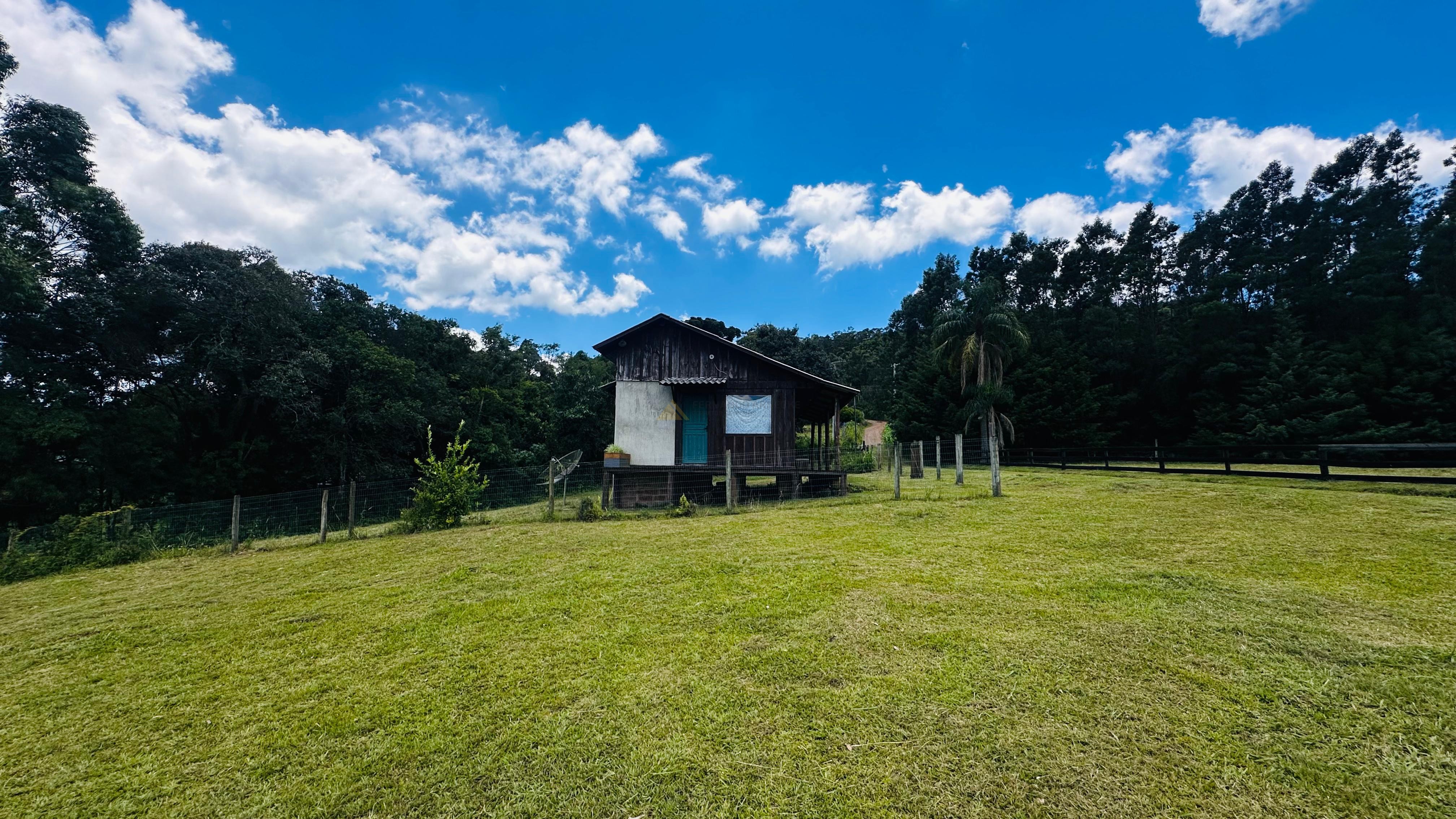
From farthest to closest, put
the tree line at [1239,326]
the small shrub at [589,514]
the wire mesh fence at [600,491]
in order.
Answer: the tree line at [1239,326], the small shrub at [589,514], the wire mesh fence at [600,491]

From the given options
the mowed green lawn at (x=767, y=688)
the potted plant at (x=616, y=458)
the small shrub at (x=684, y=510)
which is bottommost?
the mowed green lawn at (x=767, y=688)

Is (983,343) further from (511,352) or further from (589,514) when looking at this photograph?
(511,352)

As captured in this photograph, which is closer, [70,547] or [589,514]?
[70,547]

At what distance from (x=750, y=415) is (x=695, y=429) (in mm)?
1702

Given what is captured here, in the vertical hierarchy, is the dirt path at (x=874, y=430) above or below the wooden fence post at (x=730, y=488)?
above

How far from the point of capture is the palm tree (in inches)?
948

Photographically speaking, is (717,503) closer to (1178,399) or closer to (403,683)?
(403,683)

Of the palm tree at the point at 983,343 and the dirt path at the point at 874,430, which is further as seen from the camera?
the dirt path at the point at 874,430

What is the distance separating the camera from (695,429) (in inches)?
589

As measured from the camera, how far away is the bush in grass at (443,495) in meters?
9.34

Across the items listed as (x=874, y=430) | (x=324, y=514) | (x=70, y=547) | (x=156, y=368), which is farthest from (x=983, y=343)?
(x=156, y=368)

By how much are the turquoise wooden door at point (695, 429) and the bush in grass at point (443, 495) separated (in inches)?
240

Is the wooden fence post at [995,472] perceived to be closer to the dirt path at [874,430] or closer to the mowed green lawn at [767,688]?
the mowed green lawn at [767,688]

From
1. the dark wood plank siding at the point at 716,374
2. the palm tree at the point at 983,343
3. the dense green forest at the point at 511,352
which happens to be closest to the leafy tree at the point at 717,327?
the dense green forest at the point at 511,352
